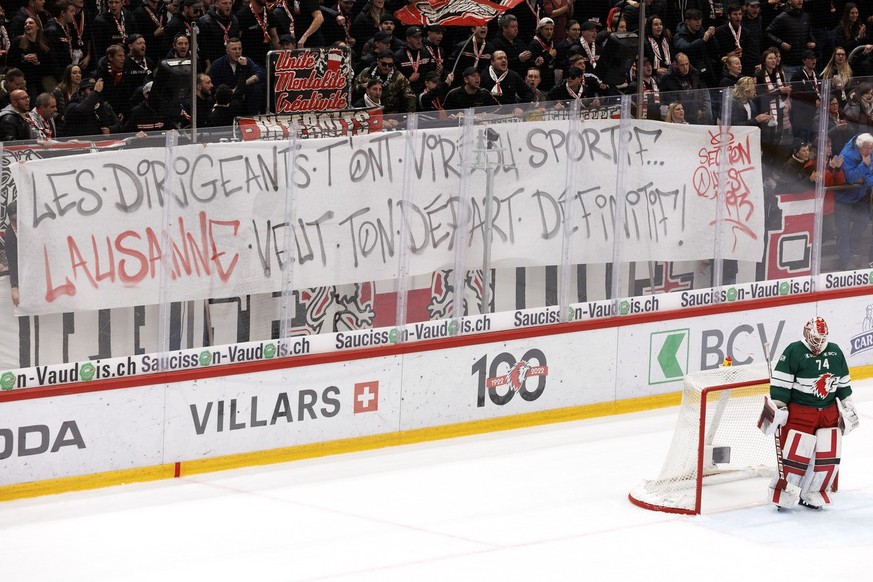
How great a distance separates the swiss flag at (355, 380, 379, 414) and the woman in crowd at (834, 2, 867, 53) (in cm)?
937

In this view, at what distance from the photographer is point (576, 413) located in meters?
12.3

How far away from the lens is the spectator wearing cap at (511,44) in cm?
1516

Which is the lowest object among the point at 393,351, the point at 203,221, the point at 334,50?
the point at 393,351

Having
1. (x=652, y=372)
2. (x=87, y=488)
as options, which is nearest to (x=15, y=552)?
(x=87, y=488)

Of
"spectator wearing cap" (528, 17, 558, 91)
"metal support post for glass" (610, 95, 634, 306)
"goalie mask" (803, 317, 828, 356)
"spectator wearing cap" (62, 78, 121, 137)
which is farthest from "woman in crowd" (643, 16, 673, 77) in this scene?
"goalie mask" (803, 317, 828, 356)

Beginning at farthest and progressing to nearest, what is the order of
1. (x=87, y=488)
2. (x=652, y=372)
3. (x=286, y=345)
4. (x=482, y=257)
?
(x=652, y=372) → (x=482, y=257) → (x=286, y=345) → (x=87, y=488)

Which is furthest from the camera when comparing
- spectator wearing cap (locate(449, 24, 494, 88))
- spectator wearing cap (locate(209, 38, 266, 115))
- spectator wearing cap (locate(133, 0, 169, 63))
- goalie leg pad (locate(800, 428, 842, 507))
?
spectator wearing cap (locate(449, 24, 494, 88))

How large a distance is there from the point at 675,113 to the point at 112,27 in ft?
17.5

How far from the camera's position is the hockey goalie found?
32.4 feet

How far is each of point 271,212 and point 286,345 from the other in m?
0.95

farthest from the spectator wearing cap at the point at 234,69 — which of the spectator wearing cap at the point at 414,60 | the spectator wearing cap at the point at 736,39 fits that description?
the spectator wearing cap at the point at 736,39

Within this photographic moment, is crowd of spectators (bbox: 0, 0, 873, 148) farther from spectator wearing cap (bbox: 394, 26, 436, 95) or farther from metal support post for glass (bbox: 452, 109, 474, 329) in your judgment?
metal support post for glass (bbox: 452, 109, 474, 329)

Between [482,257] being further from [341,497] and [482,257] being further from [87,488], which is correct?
[87,488]

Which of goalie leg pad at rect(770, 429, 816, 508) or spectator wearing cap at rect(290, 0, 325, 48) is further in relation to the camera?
spectator wearing cap at rect(290, 0, 325, 48)
